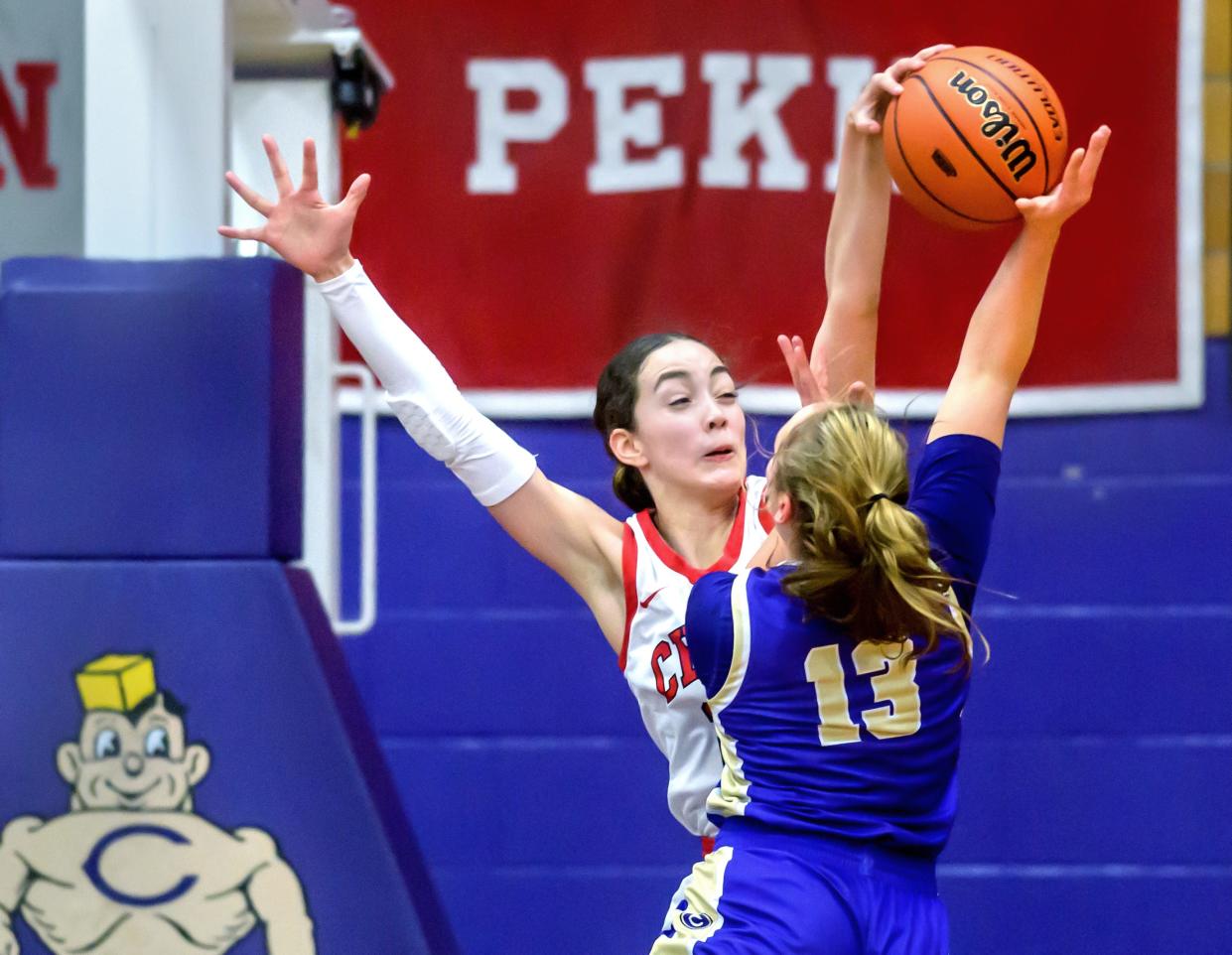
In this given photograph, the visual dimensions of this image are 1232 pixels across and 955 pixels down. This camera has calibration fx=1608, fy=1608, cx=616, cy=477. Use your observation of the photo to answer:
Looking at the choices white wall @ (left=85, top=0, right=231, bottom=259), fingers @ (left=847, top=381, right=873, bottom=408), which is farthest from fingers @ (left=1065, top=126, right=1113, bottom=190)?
white wall @ (left=85, top=0, right=231, bottom=259)

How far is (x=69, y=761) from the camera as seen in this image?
2.57 m

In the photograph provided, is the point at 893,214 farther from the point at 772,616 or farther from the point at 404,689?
the point at 772,616

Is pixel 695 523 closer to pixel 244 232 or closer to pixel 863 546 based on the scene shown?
pixel 863 546

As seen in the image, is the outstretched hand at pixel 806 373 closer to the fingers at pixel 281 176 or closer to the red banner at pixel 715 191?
the fingers at pixel 281 176

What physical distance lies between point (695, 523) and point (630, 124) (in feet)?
6.22

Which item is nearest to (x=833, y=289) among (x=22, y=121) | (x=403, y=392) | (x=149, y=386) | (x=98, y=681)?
(x=403, y=392)

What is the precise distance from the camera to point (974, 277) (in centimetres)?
411

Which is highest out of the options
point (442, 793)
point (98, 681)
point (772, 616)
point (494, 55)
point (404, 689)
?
point (494, 55)

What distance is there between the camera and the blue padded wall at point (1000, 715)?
4141 millimetres

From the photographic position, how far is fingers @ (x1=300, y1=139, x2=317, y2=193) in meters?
2.26

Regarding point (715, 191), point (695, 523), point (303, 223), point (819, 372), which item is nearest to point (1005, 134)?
point (819, 372)

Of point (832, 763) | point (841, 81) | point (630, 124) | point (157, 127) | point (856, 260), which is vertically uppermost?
point (841, 81)

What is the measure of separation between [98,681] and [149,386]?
482mm

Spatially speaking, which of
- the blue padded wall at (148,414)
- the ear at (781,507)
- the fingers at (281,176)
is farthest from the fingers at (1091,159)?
the blue padded wall at (148,414)
